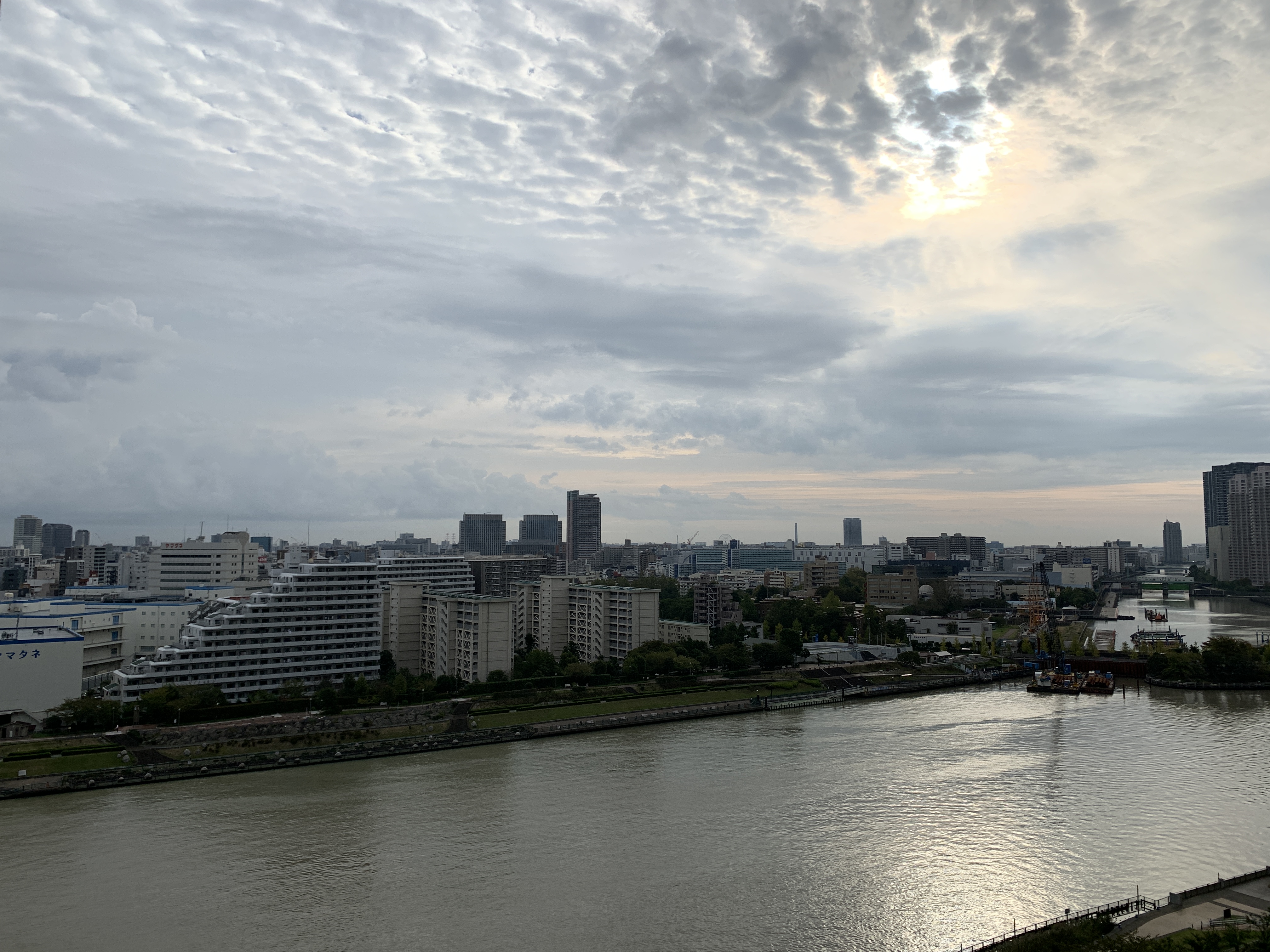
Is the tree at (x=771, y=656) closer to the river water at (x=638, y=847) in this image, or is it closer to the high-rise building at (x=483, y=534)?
the river water at (x=638, y=847)

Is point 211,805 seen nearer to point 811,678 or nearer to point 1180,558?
point 811,678

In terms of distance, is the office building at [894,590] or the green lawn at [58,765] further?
the office building at [894,590]

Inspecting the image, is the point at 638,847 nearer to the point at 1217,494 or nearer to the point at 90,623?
the point at 90,623

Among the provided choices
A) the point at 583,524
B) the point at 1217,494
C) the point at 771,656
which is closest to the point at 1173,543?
the point at 1217,494

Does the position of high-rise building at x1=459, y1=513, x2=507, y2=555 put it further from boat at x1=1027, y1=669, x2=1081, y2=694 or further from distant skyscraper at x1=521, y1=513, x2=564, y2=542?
boat at x1=1027, y1=669, x2=1081, y2=694

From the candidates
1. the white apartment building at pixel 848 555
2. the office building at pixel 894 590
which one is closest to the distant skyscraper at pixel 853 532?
the white apartment building at pixel 848 555

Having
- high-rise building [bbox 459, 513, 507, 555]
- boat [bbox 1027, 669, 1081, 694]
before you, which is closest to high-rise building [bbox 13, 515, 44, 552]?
high-rise building [bbox 459, 513, 507, 555]

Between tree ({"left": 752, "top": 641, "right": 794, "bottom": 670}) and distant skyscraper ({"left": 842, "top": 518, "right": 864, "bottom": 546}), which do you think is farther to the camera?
distant skyscraper ({"left": 842, "top": 518, "right": 864, "bottom": 546})
